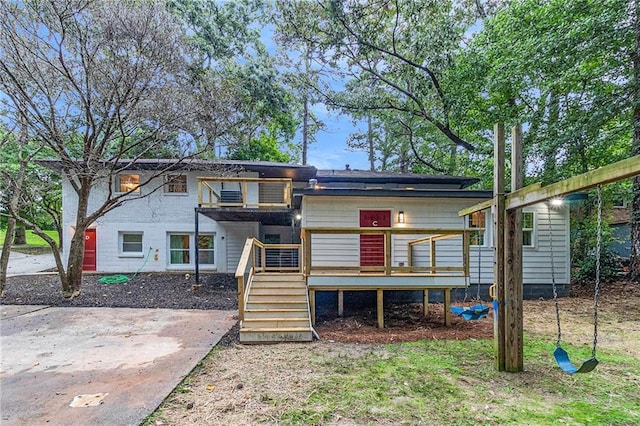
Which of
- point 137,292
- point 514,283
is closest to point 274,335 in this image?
point 514,283

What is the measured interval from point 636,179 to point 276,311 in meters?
11.3

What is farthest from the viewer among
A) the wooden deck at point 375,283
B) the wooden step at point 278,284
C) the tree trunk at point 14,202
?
the tree trunk at point 14,202

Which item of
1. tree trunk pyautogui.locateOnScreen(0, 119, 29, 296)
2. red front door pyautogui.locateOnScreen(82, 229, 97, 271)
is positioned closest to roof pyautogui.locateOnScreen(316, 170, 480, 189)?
tree trunk pyautogui.locateOnScreen(0, 119, 29, 296)

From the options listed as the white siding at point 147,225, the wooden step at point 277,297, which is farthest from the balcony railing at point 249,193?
the wooden step at point 277,297

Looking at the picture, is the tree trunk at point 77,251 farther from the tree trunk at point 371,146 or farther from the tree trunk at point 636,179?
the tree trunk at point 371,146

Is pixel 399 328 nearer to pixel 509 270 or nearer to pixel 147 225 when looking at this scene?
pixel 509 270

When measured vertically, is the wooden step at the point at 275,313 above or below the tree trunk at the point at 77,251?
below

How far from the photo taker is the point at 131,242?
42.7ft

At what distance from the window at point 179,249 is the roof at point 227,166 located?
9.48 ft

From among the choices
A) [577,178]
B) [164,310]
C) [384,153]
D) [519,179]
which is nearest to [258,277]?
[164,310]

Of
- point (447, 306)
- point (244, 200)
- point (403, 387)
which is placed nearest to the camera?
point (403, 387)

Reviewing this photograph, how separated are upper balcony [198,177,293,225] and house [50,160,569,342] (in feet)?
0.14

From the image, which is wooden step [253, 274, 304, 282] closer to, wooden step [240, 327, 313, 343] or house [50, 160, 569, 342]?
house [50, 160, 569, 342]

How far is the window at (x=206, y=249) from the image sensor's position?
13255 mm
